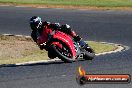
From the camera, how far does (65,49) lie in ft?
52.7

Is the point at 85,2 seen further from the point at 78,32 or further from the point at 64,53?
the point at 64,53

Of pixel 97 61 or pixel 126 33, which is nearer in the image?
pixel 97 61

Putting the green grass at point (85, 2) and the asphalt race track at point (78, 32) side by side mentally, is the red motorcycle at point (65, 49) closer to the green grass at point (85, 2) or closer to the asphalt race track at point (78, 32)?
the asphalt race track at point (78, 32)

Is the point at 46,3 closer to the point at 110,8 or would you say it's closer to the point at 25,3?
the point at 25,3

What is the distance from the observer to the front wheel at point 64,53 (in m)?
15.8

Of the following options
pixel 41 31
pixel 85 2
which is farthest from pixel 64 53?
pixel 85 2

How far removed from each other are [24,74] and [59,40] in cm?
248

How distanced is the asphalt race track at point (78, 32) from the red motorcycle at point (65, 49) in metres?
→ 0.26

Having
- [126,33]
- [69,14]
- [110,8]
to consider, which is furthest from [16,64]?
[110,8]

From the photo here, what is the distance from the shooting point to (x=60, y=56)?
52.0 feet

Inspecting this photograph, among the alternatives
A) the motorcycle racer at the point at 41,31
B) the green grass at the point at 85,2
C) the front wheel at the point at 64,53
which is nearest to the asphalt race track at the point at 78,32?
the front wheel at the point at 64,53

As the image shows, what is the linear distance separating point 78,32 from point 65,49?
952cm

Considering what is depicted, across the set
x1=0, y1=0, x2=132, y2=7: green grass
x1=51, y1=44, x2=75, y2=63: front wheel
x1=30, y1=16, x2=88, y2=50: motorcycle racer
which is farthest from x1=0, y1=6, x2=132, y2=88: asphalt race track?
x1=0, y1=0, x2=132, y2=7: green grass

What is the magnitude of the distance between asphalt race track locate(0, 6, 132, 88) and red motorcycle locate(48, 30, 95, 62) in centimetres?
26
